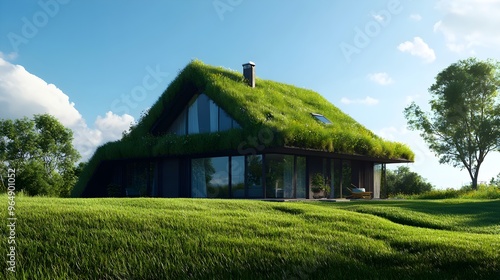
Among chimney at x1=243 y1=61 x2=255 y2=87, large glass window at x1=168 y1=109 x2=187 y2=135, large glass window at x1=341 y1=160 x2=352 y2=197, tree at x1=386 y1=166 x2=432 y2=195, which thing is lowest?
tree at x1=386 y1=166 x2=432 y2=195

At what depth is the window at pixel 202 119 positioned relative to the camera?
23941 mm

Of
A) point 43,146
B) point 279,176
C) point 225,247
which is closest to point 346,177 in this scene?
point 279,176

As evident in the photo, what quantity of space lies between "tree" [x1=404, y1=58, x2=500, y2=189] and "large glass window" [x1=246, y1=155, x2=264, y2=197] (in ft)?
89.8

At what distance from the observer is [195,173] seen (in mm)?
24516

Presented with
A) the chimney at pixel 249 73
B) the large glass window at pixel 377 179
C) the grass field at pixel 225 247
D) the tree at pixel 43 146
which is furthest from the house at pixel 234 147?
the tree at pixel 43 146

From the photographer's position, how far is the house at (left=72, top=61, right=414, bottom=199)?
21.7 meters

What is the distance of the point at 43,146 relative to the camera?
154 ft

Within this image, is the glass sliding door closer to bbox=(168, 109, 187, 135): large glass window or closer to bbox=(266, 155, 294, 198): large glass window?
bbox=(266, 155, 294, 198): large glass window

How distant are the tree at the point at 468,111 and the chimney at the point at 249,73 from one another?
2495 centimetres

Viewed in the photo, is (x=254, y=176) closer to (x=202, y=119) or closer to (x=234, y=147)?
(x=234, y=147)

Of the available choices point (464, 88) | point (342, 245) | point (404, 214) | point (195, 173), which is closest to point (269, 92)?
point (195, 173)

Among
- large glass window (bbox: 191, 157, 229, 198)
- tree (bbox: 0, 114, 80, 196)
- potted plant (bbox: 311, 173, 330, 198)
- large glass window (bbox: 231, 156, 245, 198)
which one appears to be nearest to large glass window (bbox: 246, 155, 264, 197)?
large glass window (bbox: 231, 156, 245, 198)

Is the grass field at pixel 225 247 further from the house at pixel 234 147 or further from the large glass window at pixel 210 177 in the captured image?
the large glass window at pixel 210 177

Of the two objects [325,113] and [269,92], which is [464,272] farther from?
[325,113]
